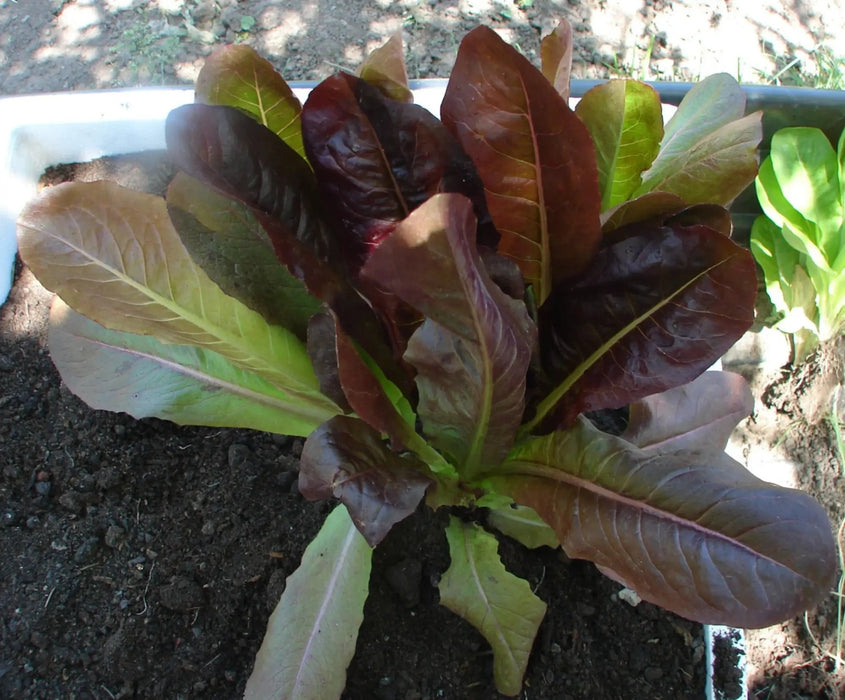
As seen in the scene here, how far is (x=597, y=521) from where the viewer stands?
29.9 inches

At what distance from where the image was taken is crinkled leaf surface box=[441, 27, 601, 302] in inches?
25.2

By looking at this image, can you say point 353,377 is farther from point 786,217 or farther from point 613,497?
point 786,217

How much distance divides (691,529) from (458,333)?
0.30m

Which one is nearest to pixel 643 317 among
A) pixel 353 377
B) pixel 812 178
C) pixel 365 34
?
pixel 353 377

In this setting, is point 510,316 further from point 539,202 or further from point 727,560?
point 727,560

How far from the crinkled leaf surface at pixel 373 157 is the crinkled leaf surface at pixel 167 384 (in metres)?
0.28

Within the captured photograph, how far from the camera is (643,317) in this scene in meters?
0.75

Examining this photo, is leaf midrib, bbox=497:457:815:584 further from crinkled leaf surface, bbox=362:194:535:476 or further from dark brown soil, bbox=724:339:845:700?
dark brown soil, bbox=724:339:845:700

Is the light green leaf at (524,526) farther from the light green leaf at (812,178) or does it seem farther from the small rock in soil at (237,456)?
the light green leaf at (812,178)

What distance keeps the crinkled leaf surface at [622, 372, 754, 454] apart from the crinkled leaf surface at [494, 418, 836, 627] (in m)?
0.16

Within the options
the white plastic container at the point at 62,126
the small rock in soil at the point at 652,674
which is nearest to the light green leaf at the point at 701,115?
the white plastic container at the point at 62,126

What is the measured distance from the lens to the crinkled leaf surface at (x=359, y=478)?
2.22 ft

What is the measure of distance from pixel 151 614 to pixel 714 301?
82cm

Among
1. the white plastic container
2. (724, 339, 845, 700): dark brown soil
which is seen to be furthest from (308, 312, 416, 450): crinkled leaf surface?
(724, 339, 845, 700): dark brown soil
